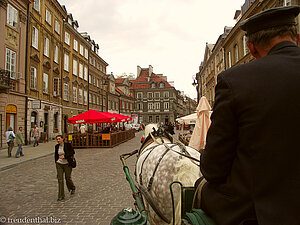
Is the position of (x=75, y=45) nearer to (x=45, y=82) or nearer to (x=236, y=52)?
(x=45, y=82)

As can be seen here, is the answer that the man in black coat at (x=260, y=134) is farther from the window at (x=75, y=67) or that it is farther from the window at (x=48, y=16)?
the window at (x=75, y=67)

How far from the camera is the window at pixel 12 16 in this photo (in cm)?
1568

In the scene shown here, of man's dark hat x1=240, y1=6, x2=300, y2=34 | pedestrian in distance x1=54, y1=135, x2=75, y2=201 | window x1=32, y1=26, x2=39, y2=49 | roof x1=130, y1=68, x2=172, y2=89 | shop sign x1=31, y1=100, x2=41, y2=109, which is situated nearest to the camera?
man's dark hat x1=240, y1=6, x2=300, y2=34

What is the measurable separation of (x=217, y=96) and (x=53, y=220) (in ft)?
14.2

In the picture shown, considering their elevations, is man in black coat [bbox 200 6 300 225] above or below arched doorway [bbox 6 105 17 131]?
below

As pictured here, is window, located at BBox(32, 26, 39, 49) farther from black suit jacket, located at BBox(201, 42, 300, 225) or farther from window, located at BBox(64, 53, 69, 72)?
black suit jacket, located at BBox(201, 42, 300, 225)

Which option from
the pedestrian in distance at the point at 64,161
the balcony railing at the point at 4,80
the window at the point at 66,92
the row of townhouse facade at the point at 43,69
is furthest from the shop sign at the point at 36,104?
the pedestrian in distance at the point at 64,161

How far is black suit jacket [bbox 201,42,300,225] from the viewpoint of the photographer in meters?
1.05

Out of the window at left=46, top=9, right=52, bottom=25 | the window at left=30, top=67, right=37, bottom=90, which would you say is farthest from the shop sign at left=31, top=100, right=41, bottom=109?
the window at left=46, top=9, right=52, bottom=25

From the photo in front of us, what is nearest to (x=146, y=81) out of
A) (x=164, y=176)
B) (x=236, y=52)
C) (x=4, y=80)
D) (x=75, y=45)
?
(x=75, y=45)

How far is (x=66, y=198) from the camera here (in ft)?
17.6

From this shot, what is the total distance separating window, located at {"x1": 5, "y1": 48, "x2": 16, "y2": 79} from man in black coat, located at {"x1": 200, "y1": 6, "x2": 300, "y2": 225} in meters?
18.3

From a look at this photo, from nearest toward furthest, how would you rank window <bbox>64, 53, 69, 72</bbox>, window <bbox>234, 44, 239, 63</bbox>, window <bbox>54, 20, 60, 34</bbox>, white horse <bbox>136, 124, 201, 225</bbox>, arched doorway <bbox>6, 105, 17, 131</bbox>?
white horse <bbox>136, 124, 201, 225</bbox>, arched doorway <bbox>6, 105, 17, 131</bbox>, window <bbox>234, 44, 239, 63</bbox>, window <bbox>54, 20, 60, 34</bbox>, window <bbox>64, 53, 69, 72</bbox>

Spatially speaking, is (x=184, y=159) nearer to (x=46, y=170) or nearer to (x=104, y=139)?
(x=46, y=170)
